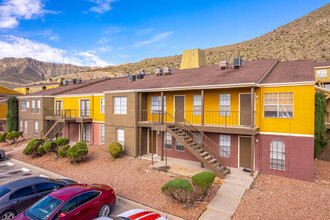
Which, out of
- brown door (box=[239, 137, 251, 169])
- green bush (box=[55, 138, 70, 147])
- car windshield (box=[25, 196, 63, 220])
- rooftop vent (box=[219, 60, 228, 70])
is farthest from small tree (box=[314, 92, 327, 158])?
green bush (box=[55, 138, 70, 147])

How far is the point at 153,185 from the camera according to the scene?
10664 mm

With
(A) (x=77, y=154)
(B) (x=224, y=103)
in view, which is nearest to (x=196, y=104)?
(B) (x=224, y=103)

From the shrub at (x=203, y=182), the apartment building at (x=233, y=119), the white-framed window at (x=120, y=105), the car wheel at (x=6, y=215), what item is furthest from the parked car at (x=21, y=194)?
the white-framed window at (x=120, y=105)

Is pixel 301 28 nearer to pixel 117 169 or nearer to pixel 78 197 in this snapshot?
pixel 117 169

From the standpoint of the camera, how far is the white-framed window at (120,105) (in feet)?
54.9

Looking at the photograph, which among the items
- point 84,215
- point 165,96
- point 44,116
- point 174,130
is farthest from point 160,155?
point 44,116

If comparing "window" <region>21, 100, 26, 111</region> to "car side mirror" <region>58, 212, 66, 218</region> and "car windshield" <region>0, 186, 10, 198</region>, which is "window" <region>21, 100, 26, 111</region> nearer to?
"car windshield" <region>0, 186, 10, 198</region>

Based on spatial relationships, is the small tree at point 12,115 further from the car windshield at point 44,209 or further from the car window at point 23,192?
the car windshield at point 44,209

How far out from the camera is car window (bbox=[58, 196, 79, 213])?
246 inches

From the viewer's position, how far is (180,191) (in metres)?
8.09

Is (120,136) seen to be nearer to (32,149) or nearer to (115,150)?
(115,150)

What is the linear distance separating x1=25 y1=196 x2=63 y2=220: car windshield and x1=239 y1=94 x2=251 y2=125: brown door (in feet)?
37.1

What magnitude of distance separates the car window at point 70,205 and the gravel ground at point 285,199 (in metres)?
6.14

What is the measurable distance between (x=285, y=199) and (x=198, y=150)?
5196mm
